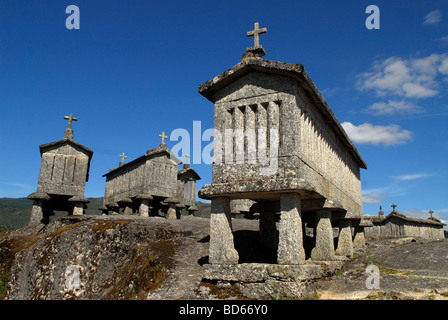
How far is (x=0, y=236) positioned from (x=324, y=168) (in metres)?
11.6

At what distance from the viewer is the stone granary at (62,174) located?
47.0ft

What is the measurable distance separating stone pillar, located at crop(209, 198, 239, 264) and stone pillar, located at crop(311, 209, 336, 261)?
2.30 m

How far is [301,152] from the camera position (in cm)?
648

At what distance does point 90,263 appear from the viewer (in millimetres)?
7859

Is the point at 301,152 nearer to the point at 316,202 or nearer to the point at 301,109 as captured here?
the point at 301,109

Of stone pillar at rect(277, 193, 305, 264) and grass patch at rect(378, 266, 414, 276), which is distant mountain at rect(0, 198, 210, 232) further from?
stone pillar at rect(277, 193, 305, 264)

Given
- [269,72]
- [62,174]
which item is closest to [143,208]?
[62,174]

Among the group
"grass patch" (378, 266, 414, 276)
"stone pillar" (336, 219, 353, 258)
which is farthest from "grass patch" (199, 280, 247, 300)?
"stone pillar" (336, 219, 353, 258)

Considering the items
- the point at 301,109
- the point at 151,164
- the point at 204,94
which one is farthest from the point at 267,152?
the point at 151,164

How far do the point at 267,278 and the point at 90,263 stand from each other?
4.33 meters

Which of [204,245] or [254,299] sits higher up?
[204,245]

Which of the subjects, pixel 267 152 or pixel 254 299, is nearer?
pixel 254 299

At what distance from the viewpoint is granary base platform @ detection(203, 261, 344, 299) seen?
221 inches
